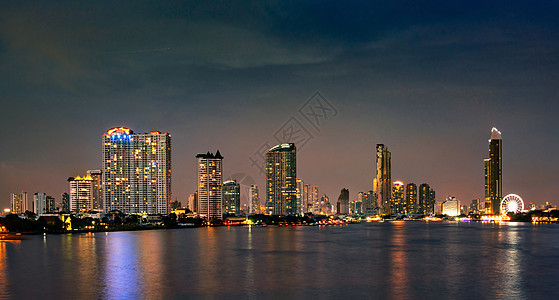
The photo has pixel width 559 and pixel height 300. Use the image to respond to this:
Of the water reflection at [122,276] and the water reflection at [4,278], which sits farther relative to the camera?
the water reflection at [4,278]

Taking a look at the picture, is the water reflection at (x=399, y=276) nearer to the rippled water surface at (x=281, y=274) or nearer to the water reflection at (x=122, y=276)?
the rippled water surface at (x=281, y=274)

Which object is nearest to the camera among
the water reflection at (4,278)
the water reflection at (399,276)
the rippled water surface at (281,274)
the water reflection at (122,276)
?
the water reflection at (399,276)

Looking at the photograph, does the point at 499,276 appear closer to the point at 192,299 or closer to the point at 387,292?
the point at 387,292

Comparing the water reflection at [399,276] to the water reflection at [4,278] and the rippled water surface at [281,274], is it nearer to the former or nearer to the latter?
the rippled water surface at [281,274]

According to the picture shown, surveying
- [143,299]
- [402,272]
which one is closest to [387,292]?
[402,272]

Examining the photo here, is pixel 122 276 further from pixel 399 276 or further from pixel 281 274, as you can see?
pixel 399 276

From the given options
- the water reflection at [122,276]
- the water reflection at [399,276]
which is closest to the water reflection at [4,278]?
the water reflection at [122,276]

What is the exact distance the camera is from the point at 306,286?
5603cm

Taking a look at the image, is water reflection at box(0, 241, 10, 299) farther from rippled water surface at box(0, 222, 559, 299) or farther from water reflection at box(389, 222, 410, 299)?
water reflection at box(389, 222, 410, 299)

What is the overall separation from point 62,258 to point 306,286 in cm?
5134

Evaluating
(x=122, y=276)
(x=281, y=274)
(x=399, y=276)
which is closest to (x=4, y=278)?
(x=122, y=276)

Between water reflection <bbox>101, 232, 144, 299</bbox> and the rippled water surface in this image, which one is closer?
water reflection <bbox>101, 232, 144, 299</bbox>

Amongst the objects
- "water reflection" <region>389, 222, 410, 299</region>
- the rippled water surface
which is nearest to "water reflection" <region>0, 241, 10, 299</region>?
the rippled water surface

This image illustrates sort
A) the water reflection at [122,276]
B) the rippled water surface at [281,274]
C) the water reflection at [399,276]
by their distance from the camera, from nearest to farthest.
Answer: the water reflection at [399,276] → the water reflection at [122,276] → the rippled water surface at [281,274]
